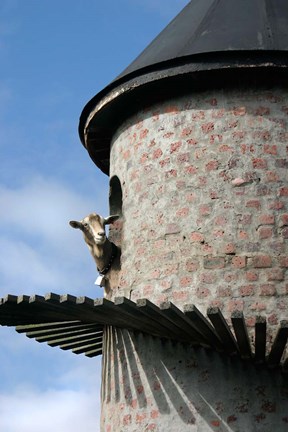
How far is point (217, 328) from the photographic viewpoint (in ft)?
28.7

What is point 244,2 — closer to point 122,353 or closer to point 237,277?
point 237,277

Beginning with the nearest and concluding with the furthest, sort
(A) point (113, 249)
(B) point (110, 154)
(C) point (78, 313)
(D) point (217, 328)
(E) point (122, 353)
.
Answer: (D) point (217, 328) → (C) point (78, 313) → (E) point (122, 353) → (A) point (113, 249) → (B) point (110, 154)

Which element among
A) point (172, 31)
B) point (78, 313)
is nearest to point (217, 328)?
point (78, 313)

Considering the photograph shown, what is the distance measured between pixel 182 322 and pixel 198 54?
2.77 meters

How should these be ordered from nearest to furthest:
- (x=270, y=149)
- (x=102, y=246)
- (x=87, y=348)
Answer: (x=270, y=149) < (x=102, y=246) < (x=87, y=348)

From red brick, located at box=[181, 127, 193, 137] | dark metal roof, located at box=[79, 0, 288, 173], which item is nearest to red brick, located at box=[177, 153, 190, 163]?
red brick, located at box=[181, 127, 193, 137]

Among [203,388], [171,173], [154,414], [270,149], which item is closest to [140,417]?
[154,414]

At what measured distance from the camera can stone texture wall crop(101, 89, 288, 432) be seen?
30.0ft

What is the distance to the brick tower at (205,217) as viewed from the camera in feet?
29.9

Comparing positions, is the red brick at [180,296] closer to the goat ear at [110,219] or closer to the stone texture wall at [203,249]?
the stone texture wall at [203,249]

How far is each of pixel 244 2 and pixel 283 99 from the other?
146 centimetres

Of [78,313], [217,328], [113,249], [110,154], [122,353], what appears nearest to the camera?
[217,328]

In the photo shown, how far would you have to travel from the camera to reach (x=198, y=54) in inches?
395

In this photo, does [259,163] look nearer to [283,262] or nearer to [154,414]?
[283,262]
